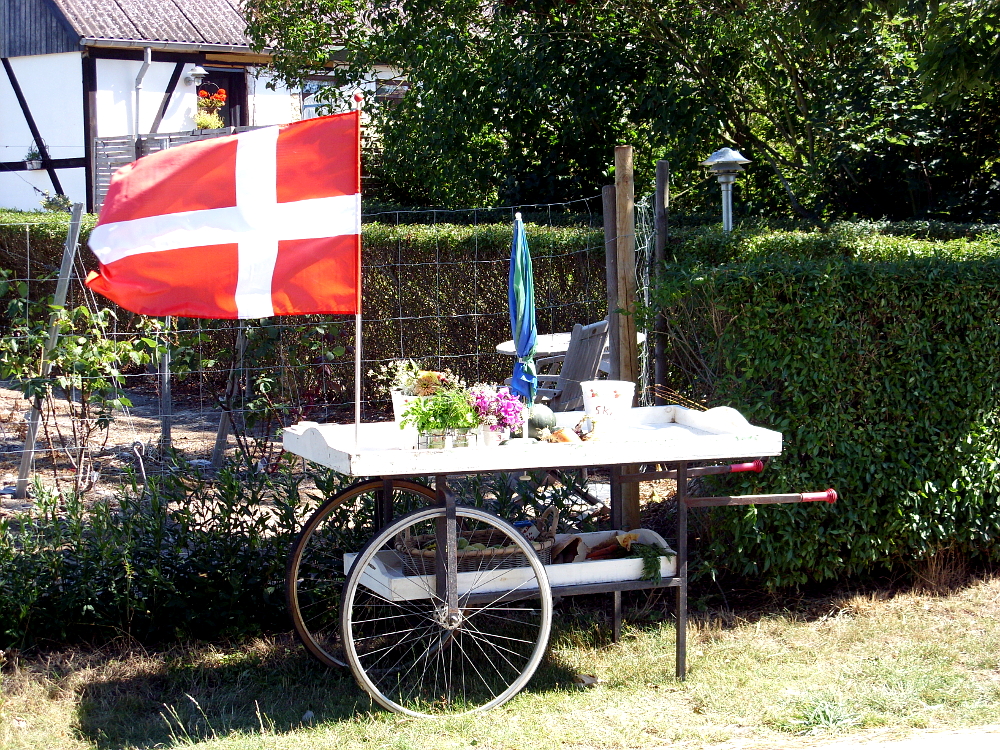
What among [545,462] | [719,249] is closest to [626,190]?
[719,249]

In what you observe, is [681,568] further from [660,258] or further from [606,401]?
[660,258]

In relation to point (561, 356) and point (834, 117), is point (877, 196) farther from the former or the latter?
point (561, 356)

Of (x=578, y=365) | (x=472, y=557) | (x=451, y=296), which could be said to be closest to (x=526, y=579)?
(x=472, y=557)

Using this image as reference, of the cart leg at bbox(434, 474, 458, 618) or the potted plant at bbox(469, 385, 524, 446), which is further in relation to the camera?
the potted plant at bbox(469, 385, 524, 446)

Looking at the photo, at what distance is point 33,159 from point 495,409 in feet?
53.4

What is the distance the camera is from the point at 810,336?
4.35m

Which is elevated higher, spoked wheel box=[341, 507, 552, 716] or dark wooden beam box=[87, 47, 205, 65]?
dark wooden beam box=[87, 47, 205, 65]

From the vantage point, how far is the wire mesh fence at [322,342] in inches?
225

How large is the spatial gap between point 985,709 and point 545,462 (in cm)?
171

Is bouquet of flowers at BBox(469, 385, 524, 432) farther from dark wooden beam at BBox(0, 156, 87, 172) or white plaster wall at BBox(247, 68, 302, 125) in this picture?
white plaster wall at BBox(247, 68, 302, 125)

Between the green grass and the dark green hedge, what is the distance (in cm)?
35

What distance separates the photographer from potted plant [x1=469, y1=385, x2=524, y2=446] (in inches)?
142

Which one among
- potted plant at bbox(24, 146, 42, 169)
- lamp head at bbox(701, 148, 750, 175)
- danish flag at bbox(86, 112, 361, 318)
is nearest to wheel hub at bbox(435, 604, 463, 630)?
danish flag at bbox(86, 112, 361, 318)

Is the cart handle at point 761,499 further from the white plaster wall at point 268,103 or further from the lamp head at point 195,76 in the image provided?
the white plaster wall at point 268,103
